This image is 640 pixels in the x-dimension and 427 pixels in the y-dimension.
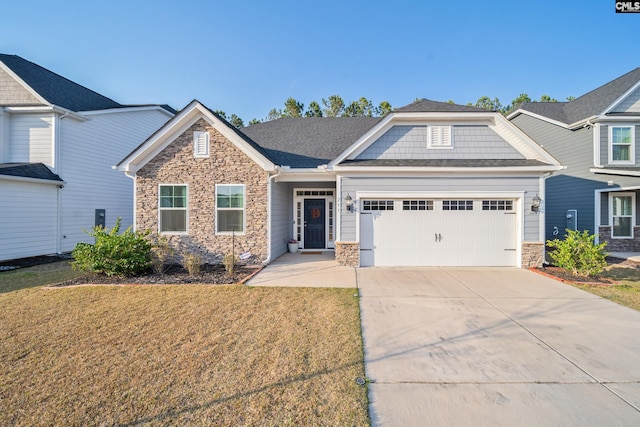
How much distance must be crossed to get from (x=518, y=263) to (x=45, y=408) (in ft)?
34.4

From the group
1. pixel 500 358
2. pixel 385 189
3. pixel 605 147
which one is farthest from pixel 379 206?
pixel 605 147

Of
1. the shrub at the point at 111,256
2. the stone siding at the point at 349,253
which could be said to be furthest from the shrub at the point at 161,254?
the stone siding at the point at 349,253

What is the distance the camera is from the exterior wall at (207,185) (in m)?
9.12

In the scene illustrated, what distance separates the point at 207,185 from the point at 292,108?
25.3 m

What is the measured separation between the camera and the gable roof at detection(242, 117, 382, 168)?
10935 mm

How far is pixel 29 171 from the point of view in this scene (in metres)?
10.2

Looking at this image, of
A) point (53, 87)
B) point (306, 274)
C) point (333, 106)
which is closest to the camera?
point (306, 274)

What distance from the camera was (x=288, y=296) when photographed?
5973 mm

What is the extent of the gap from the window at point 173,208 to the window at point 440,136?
7875 mm

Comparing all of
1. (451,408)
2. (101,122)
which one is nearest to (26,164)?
(101,122)

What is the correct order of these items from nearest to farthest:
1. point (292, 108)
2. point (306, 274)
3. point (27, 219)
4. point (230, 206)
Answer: point (306, 274) < point (230, 206) < point (27, 219) < point (292, 108)

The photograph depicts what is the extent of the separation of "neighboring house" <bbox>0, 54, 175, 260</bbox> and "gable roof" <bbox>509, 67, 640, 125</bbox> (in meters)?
20.9

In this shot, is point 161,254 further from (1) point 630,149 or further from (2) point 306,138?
(1) point 630,149

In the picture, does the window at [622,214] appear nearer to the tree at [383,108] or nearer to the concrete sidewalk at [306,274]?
the concrete sidewalk at [306,274]
